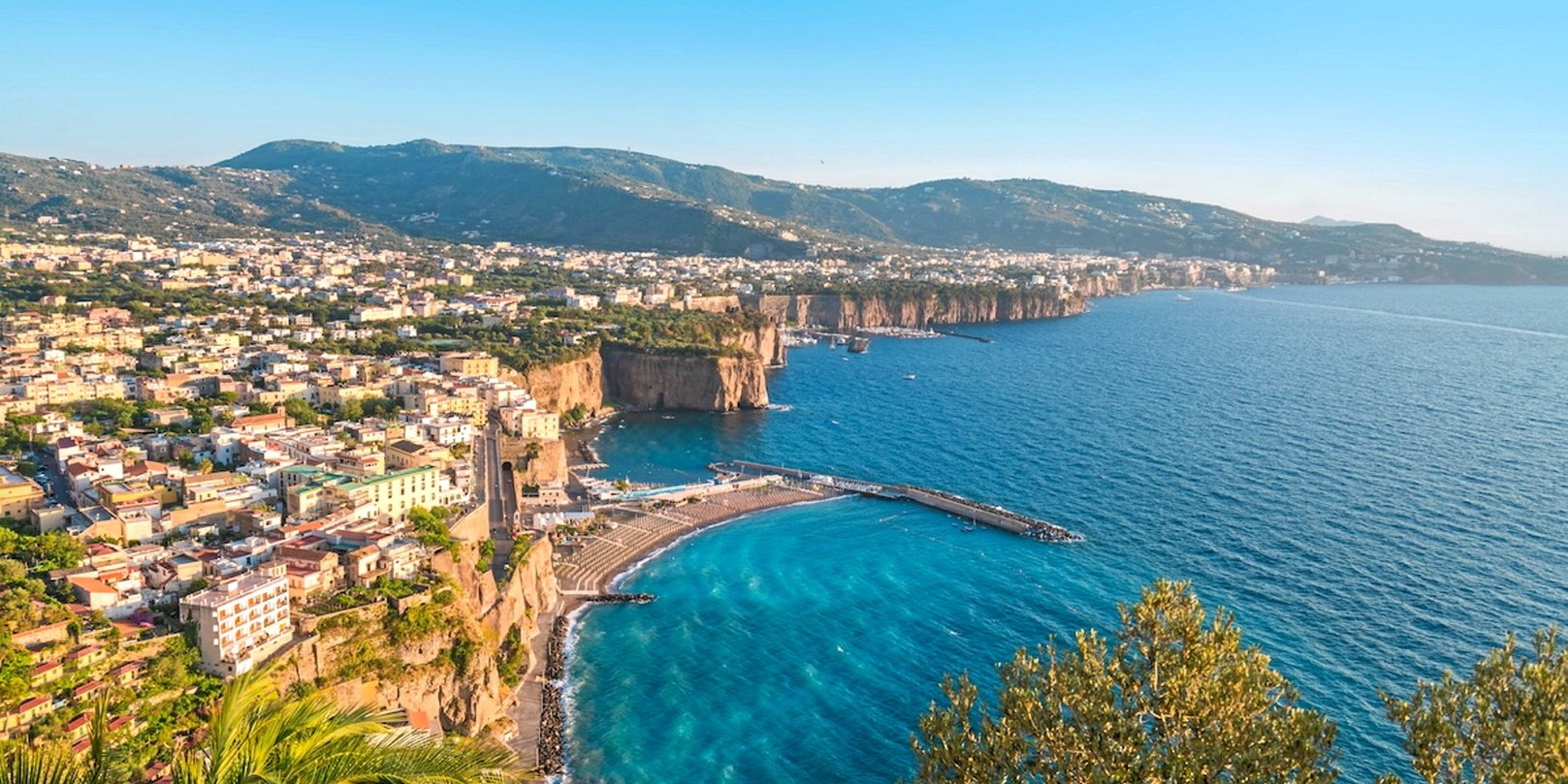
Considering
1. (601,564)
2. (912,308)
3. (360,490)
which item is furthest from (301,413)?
(912,308)

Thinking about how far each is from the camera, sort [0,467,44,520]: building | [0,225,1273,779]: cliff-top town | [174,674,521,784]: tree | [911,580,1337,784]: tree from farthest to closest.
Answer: [0,467,44,520]: building
[0,225,1273,779]: cliff-top town
[911,580,1337,784]: tree
[174,674,521,784]: tree

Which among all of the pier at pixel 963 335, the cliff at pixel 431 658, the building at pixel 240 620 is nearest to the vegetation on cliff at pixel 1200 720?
the cliff at pixel 431 658

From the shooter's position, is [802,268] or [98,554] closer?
[98,554]

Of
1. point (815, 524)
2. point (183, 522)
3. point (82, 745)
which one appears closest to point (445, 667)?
point (82, 745)

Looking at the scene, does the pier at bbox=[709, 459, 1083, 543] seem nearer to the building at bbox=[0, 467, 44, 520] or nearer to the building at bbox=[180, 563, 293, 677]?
the building at bbox=[180, 563, 293, 677]

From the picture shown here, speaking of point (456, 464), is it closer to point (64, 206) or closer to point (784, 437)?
point (784, 437)

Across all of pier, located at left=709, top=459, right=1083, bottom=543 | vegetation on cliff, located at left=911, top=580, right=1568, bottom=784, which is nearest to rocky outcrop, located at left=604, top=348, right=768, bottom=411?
pier, located at left=709, top=459, right=1083, bottom=543

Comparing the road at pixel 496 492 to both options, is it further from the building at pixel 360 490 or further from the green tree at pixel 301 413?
the green tree at pixel 301 413
